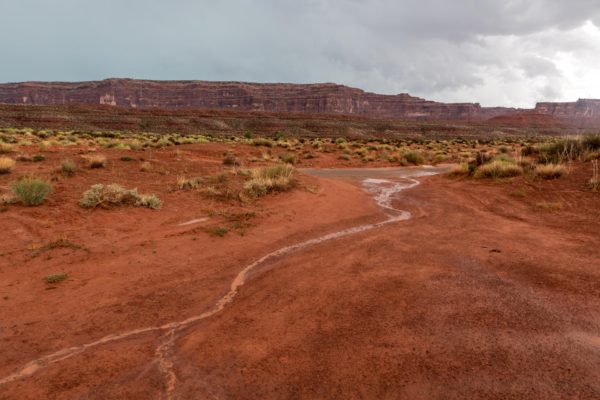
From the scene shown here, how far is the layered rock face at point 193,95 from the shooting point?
13688 cm

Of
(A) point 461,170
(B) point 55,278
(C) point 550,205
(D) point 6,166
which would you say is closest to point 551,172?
(C) point 550,205

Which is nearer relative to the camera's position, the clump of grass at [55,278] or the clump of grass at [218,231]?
the clump of grass at [55,278]

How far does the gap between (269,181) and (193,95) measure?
144690 millimetres

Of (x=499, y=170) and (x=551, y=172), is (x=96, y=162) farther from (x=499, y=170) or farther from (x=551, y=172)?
(x=551, y=172)

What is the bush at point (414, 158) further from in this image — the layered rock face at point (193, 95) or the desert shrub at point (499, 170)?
the layered rock face at point (193, 95)

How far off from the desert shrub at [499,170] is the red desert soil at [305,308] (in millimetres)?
4993

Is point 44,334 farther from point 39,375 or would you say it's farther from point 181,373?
point 181,373

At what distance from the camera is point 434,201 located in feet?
36.4

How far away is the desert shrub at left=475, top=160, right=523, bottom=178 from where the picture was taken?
13.6m

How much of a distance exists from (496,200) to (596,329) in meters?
7.57

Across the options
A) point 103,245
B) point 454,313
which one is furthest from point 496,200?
point 103,245

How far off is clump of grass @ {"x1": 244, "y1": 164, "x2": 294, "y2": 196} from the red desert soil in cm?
243

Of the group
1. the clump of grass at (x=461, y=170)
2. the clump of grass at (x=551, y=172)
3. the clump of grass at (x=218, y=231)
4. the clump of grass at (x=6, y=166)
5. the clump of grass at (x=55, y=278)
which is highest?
the clump of grass at (x=551, y=172)

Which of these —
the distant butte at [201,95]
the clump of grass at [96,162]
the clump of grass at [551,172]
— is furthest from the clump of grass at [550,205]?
the distant butte at [201,95]
